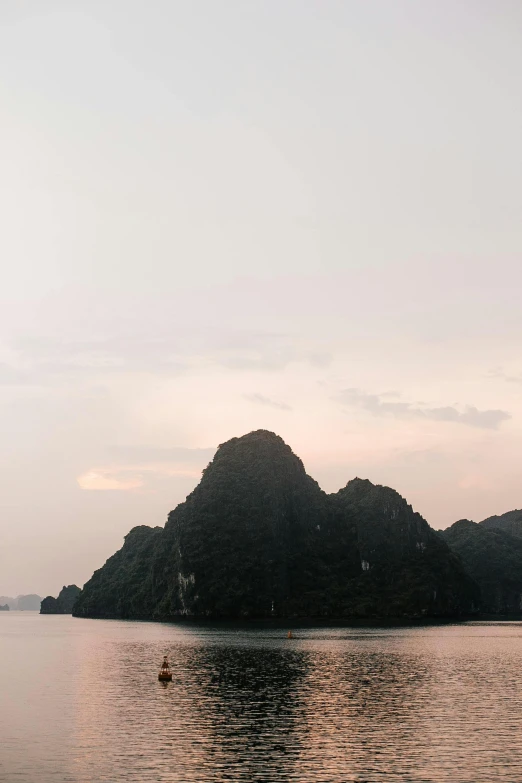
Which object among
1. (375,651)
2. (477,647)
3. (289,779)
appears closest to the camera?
(289,779)

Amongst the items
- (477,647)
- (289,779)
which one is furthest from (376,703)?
(477,647)

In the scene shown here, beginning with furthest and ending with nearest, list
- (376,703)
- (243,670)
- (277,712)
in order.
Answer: (243,670), (376,703), (277,712)

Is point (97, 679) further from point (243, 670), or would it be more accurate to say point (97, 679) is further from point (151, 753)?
point (151, 753)

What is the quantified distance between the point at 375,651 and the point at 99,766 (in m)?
72.7

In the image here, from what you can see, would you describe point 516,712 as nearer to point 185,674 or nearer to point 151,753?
point 151,753

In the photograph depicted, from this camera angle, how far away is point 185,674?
7238 cm

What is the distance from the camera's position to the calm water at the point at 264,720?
33.6 meters

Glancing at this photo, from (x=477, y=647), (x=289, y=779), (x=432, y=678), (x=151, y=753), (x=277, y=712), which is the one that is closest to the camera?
(x=289, y=779)

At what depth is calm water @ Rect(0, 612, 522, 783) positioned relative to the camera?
110 feet

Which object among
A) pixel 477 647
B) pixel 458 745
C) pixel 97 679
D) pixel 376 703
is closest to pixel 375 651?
pixel 477 647

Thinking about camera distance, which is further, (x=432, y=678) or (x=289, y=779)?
(x=432, y=678)

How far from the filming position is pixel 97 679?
71062 mm

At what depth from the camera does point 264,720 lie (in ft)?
150

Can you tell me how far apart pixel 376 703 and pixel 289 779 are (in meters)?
23.0
